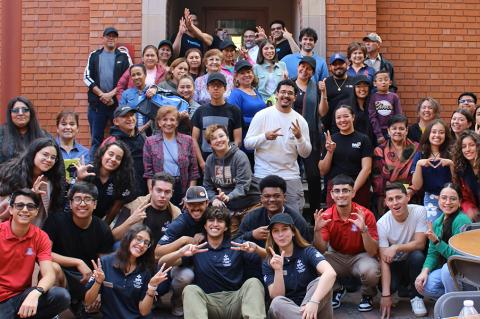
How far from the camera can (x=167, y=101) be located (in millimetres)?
8039

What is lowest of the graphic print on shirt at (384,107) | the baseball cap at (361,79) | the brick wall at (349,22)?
the graphic print on shirt at (384,107)

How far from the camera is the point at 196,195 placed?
6.43 metres

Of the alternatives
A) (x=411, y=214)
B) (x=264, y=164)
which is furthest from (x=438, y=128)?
(x=264, y=164)

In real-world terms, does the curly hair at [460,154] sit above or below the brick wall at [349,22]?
below

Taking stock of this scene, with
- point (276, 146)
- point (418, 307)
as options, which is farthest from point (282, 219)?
point (418, 307)

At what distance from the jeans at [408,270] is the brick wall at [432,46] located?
418 cm

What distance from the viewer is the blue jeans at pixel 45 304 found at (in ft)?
18.1

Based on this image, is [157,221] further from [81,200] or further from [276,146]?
[276,146]

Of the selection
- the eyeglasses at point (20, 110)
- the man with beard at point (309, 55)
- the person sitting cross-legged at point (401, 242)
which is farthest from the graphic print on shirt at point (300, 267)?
the man with beard at point (309, 55)

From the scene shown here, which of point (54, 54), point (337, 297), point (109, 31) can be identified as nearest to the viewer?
point (337, 297)

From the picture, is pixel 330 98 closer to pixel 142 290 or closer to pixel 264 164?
pixel 264 164

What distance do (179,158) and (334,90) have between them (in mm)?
2237

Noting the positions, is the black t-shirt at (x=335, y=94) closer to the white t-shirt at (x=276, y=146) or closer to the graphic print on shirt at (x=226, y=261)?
the white t-shirt at (x=276, y=146)

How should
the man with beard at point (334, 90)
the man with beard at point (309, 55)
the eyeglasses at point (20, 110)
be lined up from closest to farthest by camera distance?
1. the eyeglasses at point (20, 110)
2. the man with beard at point (334, 90)
3. the man with beard at point (309, 55)
